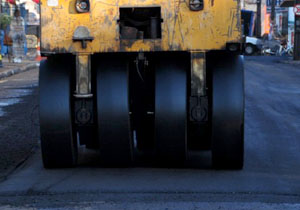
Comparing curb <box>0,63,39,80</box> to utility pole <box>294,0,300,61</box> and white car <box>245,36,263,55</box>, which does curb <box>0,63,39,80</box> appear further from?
white car <box>245,36,263,55</box>

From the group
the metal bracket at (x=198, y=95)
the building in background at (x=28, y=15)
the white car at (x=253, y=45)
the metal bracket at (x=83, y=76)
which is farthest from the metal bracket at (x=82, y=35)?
the white car at (x=253, y=45)

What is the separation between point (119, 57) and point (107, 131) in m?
0.67

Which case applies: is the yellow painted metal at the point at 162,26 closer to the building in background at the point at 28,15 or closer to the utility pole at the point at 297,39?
the utility pole at the point at 297,39

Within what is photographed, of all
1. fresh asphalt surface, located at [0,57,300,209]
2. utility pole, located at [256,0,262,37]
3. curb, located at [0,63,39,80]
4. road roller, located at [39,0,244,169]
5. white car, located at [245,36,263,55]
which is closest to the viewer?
fresh asphalt surface, located at [0,57,300,209]

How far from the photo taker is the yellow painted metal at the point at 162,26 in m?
7.02

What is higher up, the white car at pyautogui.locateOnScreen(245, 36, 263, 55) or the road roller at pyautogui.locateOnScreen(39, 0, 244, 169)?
the road roller at pyautogui.locateOnScreen(39, 0, 244, 169)

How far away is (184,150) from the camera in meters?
7.12

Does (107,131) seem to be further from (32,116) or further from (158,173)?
(32,116)

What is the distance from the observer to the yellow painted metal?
702cm

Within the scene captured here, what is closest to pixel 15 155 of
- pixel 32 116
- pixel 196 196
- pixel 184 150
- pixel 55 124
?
pixel 55 124

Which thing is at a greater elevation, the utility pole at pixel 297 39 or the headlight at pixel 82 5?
the headlight at pixel 82 5

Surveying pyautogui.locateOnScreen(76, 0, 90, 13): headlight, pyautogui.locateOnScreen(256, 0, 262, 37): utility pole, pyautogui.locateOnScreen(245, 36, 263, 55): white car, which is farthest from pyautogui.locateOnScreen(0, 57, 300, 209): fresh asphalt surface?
pyautogui.locateOnScreen(256, 0, 262, 37): utility pole

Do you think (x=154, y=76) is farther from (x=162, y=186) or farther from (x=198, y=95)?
(x=162, y=186)

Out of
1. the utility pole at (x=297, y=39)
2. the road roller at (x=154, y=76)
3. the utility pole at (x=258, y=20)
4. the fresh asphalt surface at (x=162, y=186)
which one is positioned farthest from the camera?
the utility pole at (x=258, y=20)
